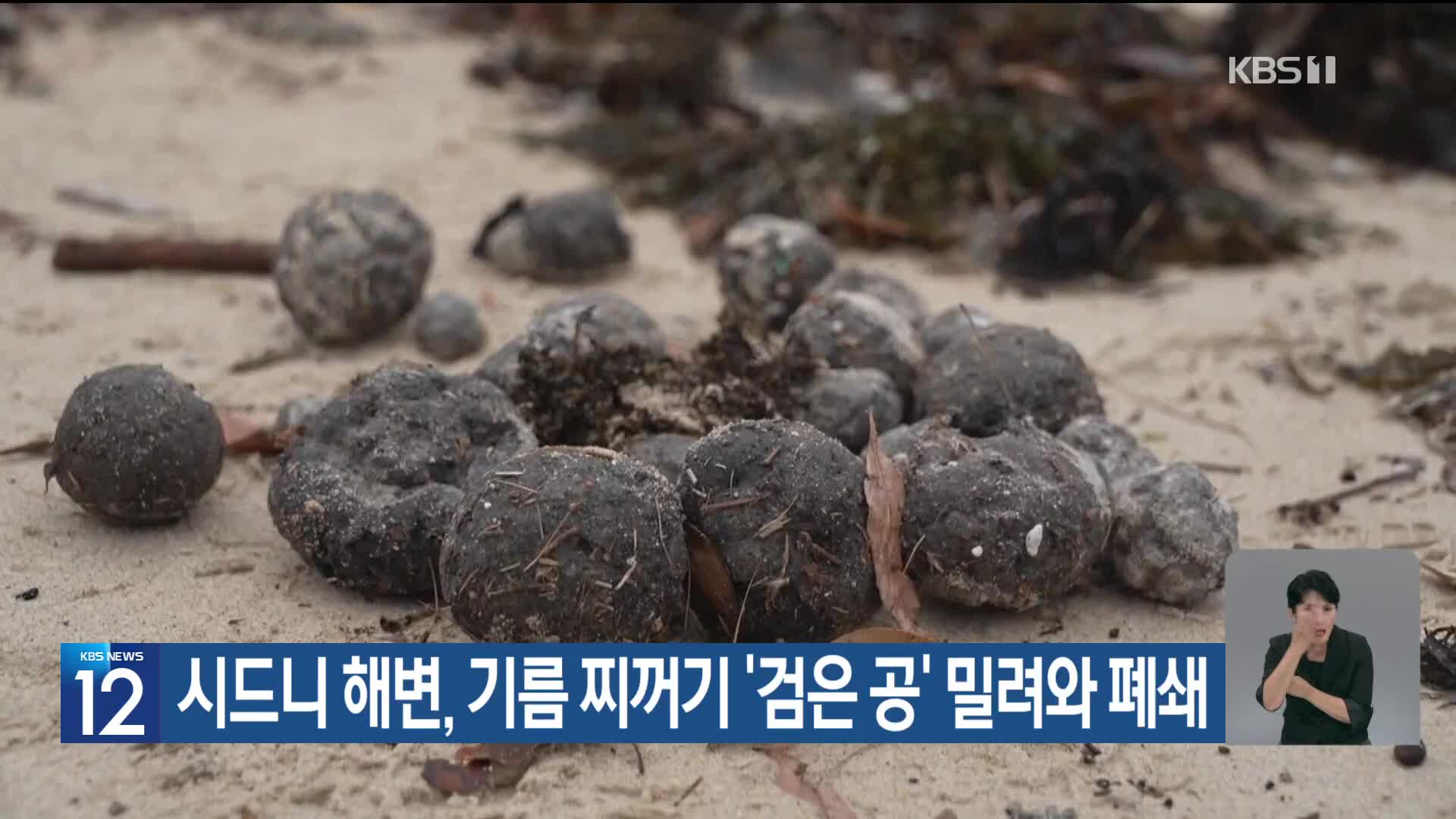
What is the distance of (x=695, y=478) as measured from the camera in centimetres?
341

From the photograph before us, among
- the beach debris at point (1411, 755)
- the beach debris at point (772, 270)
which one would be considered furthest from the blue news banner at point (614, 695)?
the beach debris at point (772, 270)

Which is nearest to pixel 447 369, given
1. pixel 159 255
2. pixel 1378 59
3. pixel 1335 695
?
pixel 159 255

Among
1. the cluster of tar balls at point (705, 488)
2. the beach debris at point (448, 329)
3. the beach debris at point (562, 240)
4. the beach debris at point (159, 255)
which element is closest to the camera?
the cluster of tar balls at point (705, 488)

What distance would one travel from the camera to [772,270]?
5.48 metres

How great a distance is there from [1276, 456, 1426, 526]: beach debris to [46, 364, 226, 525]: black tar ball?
130 inches

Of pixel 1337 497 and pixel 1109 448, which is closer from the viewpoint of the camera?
pixel 1109 448

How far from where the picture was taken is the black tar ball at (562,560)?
3107mm

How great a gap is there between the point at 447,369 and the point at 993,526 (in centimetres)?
260

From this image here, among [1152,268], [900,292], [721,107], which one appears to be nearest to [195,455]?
[900,292]

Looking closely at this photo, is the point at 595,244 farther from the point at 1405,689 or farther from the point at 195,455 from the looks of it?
the point at 1405,689

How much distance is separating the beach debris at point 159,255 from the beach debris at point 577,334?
77.8 inches

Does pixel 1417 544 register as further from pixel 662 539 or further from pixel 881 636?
pixel 662 539

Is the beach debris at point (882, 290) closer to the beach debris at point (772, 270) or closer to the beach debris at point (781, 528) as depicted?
the beach debris at point (772, 270)

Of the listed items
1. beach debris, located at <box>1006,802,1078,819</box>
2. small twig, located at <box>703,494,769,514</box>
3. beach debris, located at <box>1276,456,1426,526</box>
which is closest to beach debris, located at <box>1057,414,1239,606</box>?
beach debris, located at <box>1276,456,1426,526</box>
